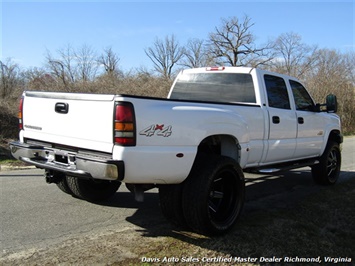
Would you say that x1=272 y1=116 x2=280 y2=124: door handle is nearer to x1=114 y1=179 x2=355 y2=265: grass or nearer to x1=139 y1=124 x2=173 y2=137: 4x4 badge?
x1=114 y1=179 x2=355 y2=265: grass

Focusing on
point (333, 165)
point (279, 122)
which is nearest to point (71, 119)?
point (279, 122)

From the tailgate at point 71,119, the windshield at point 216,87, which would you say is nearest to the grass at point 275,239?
the tailgate at point 71,119

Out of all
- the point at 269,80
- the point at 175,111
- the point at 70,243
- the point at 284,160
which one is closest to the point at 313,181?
the point at 284,160

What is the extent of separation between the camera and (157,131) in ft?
11.6

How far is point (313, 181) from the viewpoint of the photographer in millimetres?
7430

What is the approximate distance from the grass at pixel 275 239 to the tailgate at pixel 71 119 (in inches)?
49.4

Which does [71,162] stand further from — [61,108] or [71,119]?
[61,108]

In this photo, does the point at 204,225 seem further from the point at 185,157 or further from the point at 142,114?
the point at 142,114

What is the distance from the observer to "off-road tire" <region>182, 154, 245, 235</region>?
12.6 ft

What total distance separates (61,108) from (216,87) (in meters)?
2.57

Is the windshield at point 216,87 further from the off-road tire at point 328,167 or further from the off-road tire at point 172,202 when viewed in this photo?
the off-road tire at point 328,167

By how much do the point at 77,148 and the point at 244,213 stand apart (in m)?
2.57

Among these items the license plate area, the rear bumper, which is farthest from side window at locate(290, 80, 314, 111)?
the license plate area

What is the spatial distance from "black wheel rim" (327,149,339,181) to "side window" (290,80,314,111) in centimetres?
126
